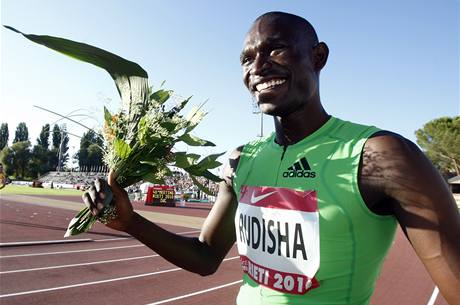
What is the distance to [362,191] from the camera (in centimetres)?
139

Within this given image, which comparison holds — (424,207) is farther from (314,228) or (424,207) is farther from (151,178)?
(151,178)

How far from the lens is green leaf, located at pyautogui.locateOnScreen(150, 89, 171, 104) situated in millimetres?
2016

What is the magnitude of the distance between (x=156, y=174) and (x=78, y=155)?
91146mm

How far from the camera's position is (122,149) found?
5.95 feet

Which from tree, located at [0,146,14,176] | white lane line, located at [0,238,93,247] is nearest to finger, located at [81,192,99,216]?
white lane line, located at [0,238,93,247]

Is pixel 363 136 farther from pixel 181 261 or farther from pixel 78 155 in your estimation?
pixel 78 155

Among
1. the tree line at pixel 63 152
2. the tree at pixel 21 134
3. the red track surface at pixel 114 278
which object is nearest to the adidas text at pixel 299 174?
the red track surface at pixel 114 278

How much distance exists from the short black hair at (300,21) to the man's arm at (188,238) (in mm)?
759

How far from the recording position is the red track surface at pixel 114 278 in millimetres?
7250

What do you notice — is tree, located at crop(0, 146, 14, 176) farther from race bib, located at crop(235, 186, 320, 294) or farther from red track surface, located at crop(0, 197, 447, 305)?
race bib, located at crop(235, 186, 320, 294)

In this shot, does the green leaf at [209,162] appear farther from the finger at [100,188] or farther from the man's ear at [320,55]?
the man's ear at [320,55]

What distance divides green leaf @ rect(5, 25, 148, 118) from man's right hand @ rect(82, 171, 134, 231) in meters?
0.45

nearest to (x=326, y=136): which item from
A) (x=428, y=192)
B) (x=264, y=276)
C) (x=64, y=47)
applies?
(x=428, y=192)

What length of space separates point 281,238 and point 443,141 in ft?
174
